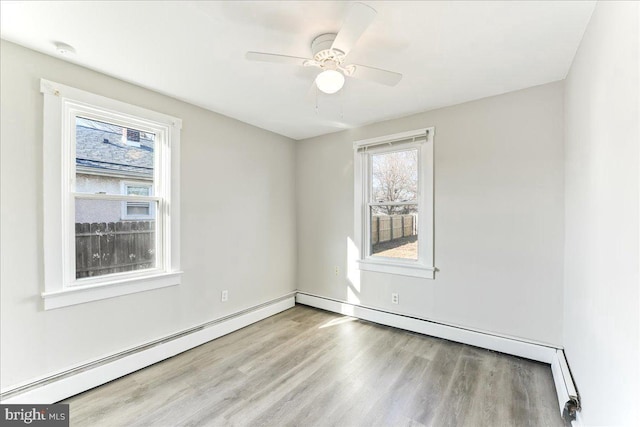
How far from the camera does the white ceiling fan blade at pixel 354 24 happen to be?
1286mm

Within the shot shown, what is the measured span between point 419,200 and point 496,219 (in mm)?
776

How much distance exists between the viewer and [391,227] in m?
3.46

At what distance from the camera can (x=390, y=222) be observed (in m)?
3.46

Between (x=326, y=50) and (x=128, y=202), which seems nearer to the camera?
(x=326, y=50)

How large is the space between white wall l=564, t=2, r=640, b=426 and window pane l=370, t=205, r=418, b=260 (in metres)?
1.42

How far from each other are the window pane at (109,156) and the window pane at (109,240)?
17cm

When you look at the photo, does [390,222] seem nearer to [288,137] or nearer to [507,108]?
[507,108]

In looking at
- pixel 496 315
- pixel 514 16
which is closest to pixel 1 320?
pixel 514 16

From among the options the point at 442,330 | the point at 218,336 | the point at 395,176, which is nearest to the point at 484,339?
the point at 442,330

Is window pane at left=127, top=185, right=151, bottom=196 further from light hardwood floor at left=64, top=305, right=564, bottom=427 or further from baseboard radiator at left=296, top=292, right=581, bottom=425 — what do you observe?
baseboard radiator at left=296, top=292, right=581, bottom=425

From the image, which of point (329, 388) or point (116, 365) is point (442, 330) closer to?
point (329, 388)

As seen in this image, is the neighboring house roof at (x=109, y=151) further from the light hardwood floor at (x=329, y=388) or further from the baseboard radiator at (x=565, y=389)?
the baseboard radiator at (x=565, y=389)

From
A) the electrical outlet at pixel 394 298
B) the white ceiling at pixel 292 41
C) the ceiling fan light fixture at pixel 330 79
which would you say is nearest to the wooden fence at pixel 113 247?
the white ceiling at pixel 292 41

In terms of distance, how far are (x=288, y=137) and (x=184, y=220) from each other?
1.99 meters
